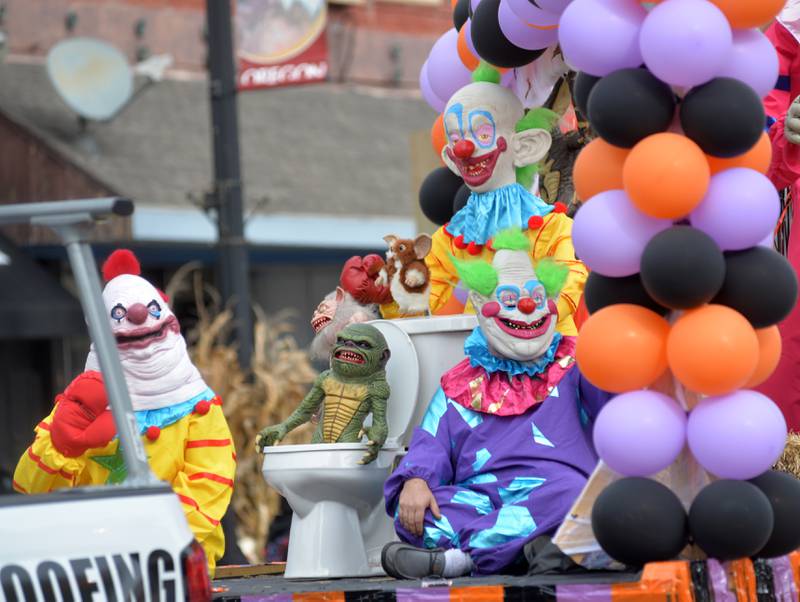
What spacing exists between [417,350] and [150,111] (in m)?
11.4

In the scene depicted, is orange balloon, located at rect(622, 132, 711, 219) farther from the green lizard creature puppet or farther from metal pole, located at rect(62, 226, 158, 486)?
the green lizard creature puppet

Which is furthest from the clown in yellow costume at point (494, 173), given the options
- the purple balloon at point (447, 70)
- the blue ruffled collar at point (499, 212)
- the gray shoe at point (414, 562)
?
the gray shoe at point (414, 562)

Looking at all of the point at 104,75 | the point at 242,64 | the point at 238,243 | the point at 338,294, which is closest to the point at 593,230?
the point at 338,294

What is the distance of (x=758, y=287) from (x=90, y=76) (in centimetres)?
1190

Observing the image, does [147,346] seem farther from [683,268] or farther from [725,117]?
[725,117]

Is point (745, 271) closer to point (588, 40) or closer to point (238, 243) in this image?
point (588, 40)

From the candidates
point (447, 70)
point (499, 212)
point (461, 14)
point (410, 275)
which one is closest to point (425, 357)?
point (410, 275)

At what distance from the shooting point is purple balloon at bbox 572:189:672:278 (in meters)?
4.32

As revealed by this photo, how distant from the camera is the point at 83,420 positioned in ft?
17.9

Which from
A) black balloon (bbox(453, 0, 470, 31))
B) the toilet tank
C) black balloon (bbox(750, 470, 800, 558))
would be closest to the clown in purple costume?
the toilet tank

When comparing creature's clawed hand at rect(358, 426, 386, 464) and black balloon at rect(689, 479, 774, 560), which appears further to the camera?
creature's clawed hand at rect(358, 426, 386, 464)

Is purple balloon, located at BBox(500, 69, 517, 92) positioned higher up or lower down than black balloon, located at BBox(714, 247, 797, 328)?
higher up

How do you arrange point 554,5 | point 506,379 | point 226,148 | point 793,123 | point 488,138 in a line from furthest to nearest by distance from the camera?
point 226,148 < point 488,138 < point 793,123 < point 554,5 < point 506,379

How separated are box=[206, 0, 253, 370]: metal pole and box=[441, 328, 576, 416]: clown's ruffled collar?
7458mm
